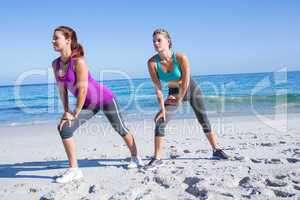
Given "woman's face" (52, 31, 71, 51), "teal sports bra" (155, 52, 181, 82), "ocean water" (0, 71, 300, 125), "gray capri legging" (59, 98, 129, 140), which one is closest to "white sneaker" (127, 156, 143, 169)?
"gray capri legging" (59, 98, 129, 140)

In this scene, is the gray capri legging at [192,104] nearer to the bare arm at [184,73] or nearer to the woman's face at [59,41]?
the bare arm at [184,73]

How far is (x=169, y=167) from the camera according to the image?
4.55 metres

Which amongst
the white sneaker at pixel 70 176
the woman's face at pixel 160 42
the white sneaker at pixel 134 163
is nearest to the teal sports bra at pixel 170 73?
the woman's face at pixel 160 42

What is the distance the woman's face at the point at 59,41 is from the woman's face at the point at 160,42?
101cm

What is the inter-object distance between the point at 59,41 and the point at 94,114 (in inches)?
36.6

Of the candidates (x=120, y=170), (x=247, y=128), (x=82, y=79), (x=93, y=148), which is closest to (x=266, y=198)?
(x=120, y=170)

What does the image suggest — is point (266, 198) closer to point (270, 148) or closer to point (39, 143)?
point (270, 148)

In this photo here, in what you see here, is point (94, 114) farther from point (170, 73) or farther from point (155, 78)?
point (170, 73)

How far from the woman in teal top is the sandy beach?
44 centimetres

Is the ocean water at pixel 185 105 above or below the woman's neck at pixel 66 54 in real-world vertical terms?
below

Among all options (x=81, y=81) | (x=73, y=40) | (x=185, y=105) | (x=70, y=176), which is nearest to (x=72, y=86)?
(x=81, y=81)

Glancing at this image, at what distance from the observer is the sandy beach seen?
11.9ft

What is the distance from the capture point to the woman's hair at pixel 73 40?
13.5 feet

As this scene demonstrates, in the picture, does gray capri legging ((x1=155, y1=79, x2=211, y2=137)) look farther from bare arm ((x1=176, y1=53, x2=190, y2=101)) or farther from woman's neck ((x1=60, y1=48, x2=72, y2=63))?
woman's neck ((x1=60, y1=48, x2=72, y2=63))
